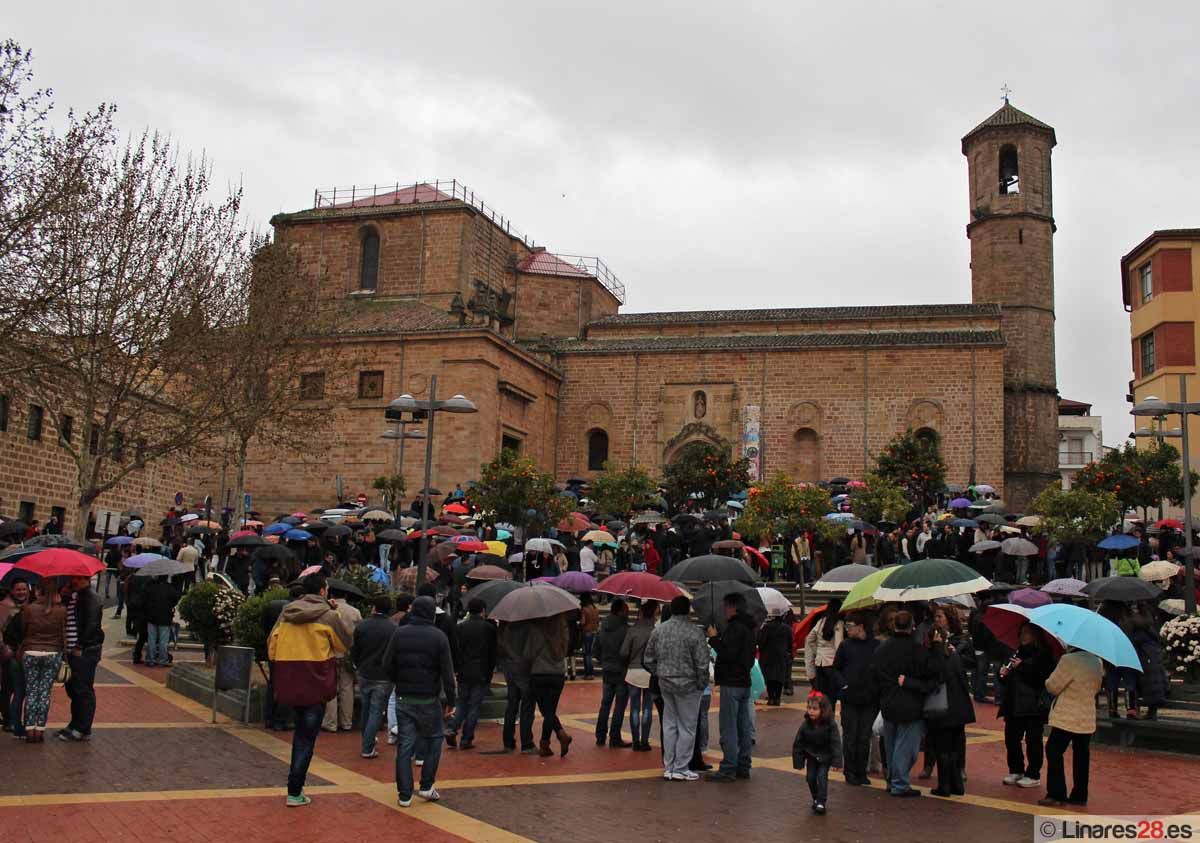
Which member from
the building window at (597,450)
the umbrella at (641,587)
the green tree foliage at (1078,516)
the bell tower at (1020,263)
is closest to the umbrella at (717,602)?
the umbrella at (641,587)

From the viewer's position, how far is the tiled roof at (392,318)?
128 ft

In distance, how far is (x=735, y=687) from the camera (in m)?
9.58

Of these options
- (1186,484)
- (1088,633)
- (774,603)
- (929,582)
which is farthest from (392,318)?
(1088,633)

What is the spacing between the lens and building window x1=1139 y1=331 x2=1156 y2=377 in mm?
39434

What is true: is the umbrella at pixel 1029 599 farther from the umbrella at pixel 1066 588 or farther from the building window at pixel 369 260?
the building window at pixel 369 260

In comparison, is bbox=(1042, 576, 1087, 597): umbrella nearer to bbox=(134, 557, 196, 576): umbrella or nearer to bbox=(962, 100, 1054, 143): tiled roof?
bbox=(134, 557, 196, 576): umbrella

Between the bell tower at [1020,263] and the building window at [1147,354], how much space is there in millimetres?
3417

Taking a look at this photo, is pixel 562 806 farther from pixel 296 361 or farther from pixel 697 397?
pixel 697 397

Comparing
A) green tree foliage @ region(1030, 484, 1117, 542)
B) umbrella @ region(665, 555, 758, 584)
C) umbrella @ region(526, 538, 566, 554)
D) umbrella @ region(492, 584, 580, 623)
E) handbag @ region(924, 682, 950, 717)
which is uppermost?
green tree foliage @ region(1030, 484, 1117, 542)

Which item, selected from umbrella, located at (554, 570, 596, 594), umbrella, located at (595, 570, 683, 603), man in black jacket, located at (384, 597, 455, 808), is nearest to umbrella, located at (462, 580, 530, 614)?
umbrella, located at (595, 570, 683, 603)

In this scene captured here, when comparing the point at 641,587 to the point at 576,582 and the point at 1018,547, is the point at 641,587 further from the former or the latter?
the point at 1018,547

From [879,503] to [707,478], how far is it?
629 centimetres

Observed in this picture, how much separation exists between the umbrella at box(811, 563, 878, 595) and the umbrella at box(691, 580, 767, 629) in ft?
9.18

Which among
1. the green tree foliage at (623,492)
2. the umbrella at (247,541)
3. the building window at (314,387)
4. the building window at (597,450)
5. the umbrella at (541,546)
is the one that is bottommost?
the umbrella at (247,541)
